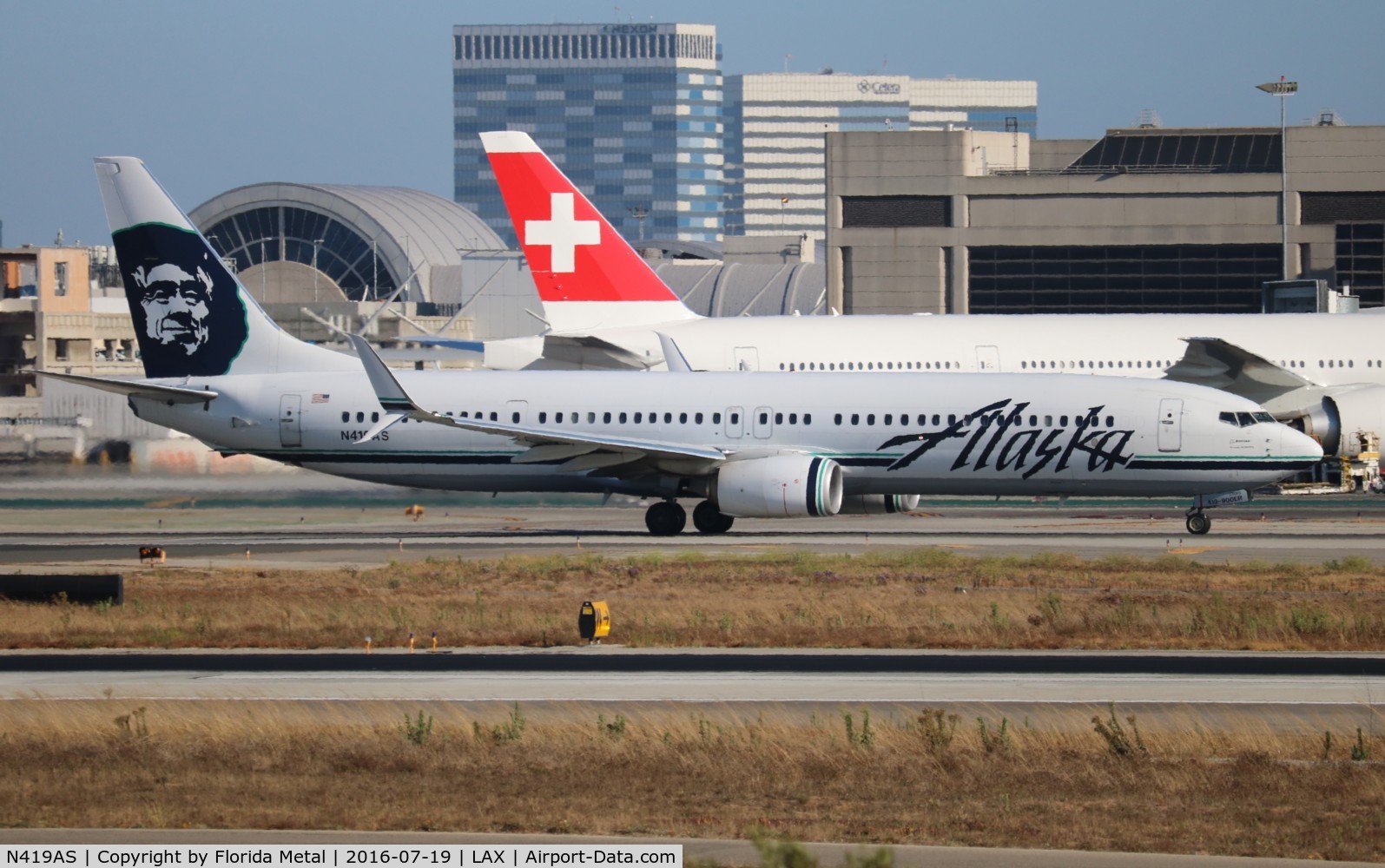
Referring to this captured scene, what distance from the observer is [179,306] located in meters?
41.9

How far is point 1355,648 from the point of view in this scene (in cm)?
2347

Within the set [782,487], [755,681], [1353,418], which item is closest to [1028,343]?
[1353,418]

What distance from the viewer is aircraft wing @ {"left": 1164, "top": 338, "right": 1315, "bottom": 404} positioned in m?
48.6

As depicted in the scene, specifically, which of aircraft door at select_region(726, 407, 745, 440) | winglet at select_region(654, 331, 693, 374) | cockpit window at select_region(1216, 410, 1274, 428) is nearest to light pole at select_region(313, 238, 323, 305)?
winglet at select_region(654, 331, 693, 374)

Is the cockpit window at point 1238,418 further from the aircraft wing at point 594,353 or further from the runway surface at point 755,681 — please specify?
the aircraft wing at point 594,353

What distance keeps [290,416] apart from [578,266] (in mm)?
15282

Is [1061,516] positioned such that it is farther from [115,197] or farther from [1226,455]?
[115,197]

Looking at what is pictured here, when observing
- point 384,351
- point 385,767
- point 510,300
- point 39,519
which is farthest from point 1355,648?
point 510,300

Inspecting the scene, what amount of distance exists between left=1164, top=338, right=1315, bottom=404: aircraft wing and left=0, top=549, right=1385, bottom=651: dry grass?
1710cm

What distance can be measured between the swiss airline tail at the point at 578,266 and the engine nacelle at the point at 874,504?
45.6ft

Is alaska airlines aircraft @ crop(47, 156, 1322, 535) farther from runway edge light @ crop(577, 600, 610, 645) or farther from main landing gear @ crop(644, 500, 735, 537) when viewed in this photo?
runway edge light @ crop(577, 600, 610, 645)

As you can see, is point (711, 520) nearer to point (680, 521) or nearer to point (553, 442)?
point (680, 521)

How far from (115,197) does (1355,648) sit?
2987cm

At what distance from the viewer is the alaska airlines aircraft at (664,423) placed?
3928cm
